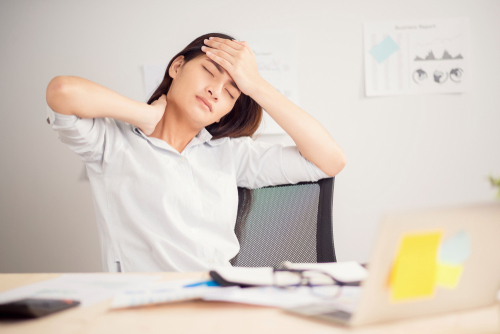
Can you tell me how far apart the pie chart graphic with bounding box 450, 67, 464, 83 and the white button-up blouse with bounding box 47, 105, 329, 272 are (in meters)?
1.03

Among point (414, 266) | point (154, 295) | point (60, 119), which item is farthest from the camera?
point (60, 119)

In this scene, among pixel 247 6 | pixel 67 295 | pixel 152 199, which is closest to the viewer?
pixel 67 295

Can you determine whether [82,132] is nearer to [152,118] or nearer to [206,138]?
[152,118]

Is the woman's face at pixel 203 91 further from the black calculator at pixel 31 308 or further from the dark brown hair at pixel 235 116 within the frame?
the black calculator at pixel 31 308

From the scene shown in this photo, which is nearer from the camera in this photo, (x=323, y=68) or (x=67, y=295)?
(x=67, y=295)

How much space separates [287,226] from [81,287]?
2.13 ft

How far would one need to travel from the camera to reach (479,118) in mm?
1762

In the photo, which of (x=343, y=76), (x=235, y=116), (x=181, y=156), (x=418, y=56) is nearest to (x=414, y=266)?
(x=181, y=156)

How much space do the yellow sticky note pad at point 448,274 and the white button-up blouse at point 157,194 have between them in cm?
71

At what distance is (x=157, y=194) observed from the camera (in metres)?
1.05

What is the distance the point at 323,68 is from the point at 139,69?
87cm

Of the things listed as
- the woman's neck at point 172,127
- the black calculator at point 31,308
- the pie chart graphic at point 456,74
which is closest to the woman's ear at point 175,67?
the woman's neck at point 172,127

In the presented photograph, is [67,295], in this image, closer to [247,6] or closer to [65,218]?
[65,218]

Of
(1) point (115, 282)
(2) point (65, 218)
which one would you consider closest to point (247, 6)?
(2) point (65, 218)
